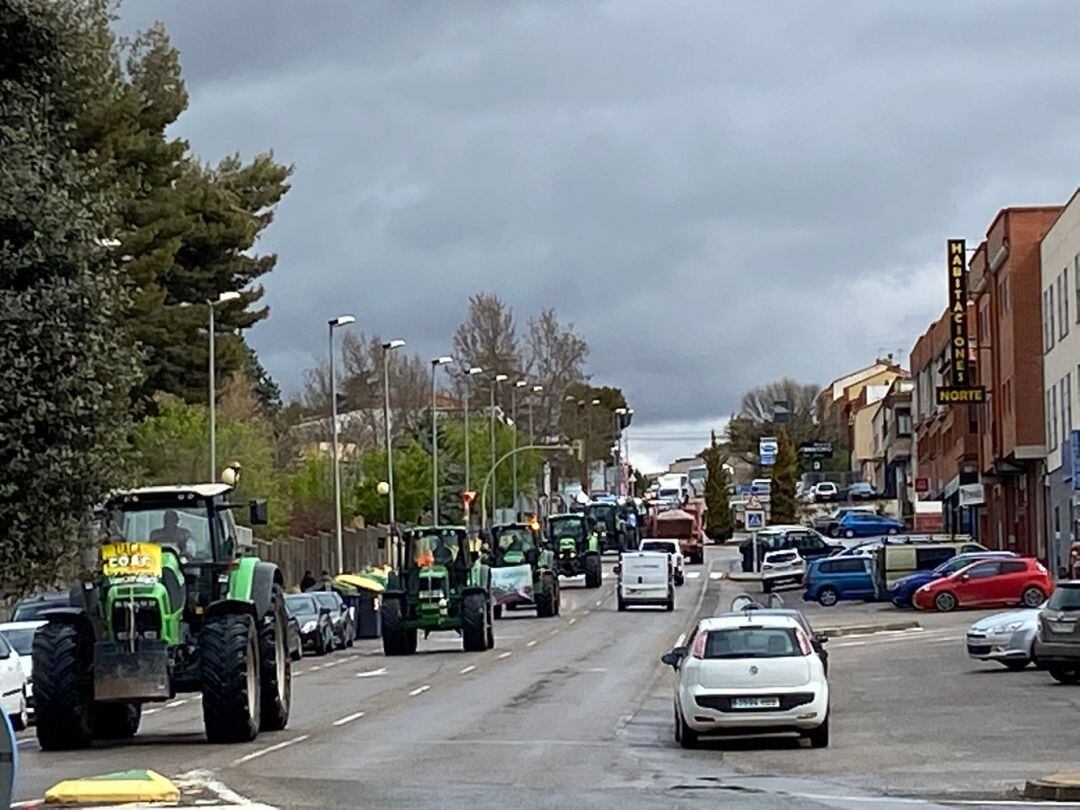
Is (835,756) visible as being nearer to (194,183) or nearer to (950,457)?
(194,183)

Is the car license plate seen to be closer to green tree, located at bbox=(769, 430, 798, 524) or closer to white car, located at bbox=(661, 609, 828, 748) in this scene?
white car, located at bbox=(661, 609, 828, 748)

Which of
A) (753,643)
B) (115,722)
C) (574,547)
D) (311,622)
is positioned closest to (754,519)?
(574,547)

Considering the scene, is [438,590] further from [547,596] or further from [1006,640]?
[547,596]

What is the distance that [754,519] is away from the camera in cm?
7394

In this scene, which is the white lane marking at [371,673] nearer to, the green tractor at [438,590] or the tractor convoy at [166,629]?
the green tractor at [438,590]

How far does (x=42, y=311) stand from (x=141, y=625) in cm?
424

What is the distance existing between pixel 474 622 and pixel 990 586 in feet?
58.7

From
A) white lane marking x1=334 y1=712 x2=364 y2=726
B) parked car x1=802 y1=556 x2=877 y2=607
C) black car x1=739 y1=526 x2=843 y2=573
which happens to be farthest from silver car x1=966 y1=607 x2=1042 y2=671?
black car x1=739 y1=526 x2=843 y2=573

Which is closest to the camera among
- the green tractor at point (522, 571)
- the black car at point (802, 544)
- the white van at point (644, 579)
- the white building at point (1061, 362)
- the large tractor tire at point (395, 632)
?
the large tractor tire at point (395, 632)

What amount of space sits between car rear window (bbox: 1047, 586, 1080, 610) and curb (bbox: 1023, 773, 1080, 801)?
1431 cm

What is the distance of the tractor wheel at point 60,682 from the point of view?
76.6ft

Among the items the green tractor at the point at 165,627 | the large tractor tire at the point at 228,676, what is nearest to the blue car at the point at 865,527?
the green tractor at the point at 165,627

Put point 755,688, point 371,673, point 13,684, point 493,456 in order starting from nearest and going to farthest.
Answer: point 755,688, point 13,684, point 371,673, point 493,456

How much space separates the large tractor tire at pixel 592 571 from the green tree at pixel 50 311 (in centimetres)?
5745
